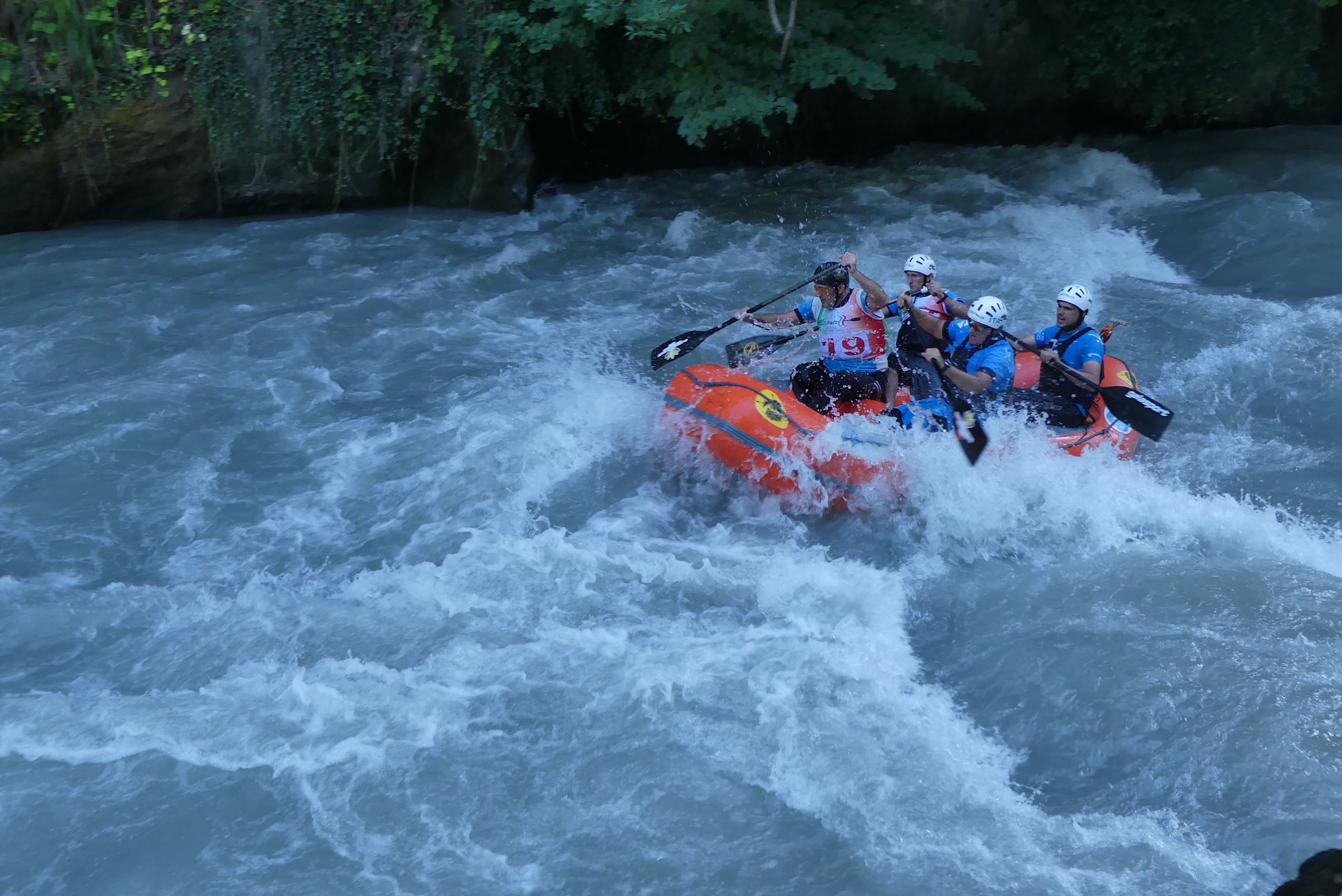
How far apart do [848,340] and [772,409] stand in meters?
0.68

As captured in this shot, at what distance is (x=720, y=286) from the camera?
8.17 meters

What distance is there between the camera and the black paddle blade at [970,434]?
5191 millimetres

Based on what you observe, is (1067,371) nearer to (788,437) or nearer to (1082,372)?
(1082,372)

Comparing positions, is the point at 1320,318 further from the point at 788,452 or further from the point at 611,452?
the point at 611,452

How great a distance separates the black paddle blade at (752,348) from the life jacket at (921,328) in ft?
2.02

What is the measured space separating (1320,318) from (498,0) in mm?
6677

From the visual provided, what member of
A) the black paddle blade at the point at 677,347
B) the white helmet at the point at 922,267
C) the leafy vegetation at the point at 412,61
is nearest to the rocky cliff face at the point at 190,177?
the leafy vegetation at the point at 412,61

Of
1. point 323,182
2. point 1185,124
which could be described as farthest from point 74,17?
point 1185,124

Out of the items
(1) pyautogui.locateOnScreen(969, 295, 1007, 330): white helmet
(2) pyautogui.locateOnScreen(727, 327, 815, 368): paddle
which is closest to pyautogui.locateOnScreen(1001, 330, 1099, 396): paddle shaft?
(1) pyautogui.locateOnScreen(969, 295, 1007, 330): white helmet

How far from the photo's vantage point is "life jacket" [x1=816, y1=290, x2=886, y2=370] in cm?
578

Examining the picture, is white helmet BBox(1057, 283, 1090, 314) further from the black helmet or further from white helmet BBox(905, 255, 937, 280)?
the black helmet

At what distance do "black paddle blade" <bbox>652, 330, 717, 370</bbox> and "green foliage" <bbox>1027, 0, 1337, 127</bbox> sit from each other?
20.7 ft

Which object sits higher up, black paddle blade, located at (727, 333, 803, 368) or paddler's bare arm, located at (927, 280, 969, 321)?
paddler's bare arm, located at (927, 280, 969, 321)

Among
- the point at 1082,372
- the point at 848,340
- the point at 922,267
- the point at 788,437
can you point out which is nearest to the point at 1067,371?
the point at 1082,372
